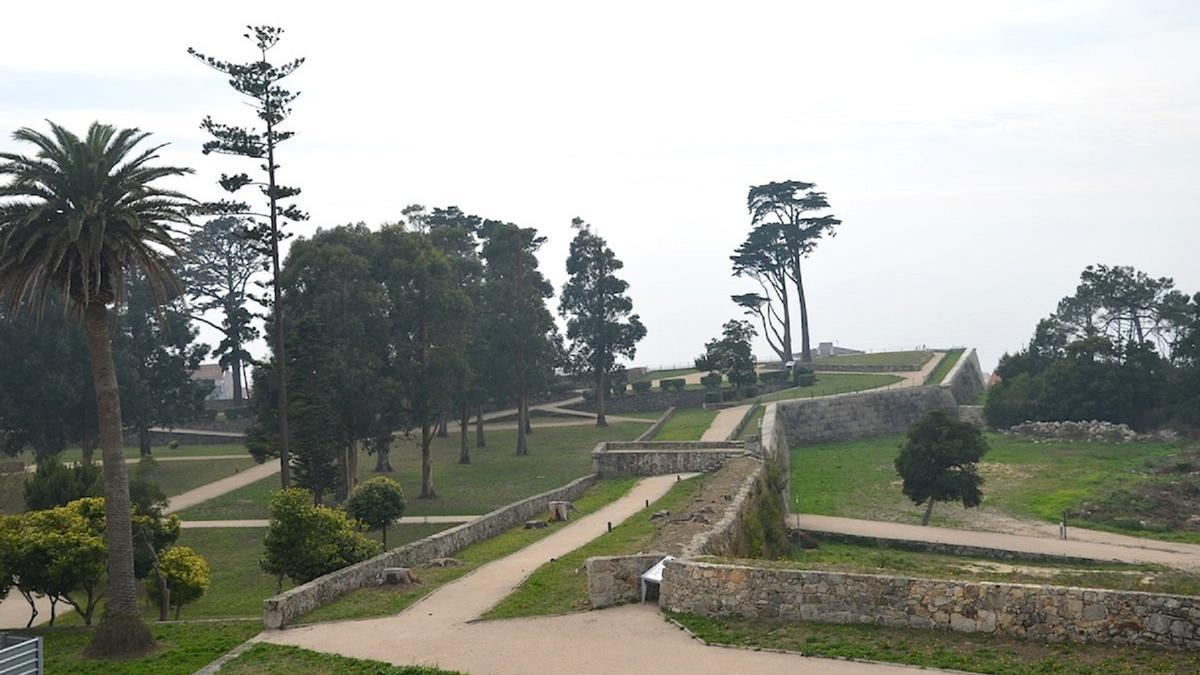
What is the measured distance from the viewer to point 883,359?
81.1 metres

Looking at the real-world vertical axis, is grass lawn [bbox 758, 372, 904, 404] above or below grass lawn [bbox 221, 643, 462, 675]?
above

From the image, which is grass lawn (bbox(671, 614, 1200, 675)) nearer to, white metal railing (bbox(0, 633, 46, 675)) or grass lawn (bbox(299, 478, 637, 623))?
grass lawn (bbox(299, 478, 637, 623))

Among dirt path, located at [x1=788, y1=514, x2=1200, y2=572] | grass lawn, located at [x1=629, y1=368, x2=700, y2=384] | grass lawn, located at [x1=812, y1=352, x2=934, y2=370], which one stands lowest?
dirt path, located at [x1=788, y1=514, x2=1200, y2=572]

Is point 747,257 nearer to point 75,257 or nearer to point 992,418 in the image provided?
point 992,418

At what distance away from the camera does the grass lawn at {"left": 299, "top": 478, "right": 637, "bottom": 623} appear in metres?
19.4

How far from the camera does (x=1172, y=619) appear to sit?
1325 cm

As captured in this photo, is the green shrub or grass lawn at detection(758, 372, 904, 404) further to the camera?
grass lawn at detection(758, 372, 904, 404)

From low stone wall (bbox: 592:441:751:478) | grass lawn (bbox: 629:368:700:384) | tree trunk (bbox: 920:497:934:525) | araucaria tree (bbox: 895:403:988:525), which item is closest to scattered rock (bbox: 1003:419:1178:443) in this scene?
araucaria tree (bbox: 895:403:988:525)

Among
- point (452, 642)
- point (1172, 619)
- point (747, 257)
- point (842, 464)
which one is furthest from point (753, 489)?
point (747, 257)

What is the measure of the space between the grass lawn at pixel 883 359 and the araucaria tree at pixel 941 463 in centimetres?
3778

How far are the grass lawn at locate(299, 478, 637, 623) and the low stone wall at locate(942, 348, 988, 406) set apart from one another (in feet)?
129

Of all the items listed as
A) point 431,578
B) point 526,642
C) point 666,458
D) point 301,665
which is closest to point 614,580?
point 526,642

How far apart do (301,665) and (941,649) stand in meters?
8.92

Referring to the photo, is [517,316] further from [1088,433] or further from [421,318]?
[1088,433]
